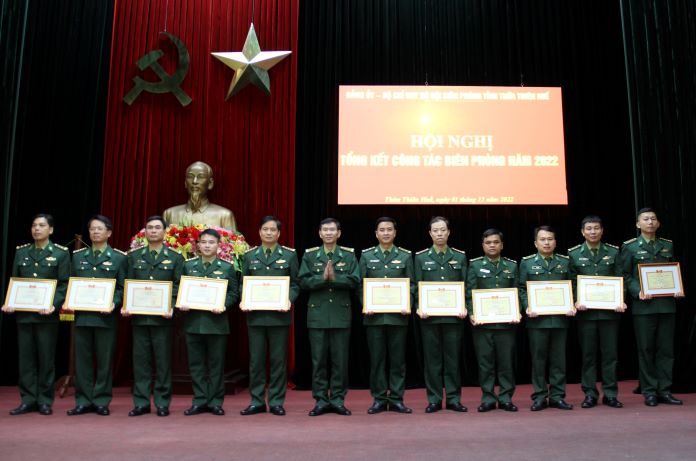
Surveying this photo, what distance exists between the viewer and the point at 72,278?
434 cm

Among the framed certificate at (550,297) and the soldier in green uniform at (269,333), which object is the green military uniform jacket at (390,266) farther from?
the framed certificate at (550,297)

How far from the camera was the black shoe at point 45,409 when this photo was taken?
14.1 feet

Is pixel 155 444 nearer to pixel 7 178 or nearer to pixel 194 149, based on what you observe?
pixel 7 178

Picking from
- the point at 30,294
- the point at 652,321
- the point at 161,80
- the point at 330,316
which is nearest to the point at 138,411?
the point at 30,294

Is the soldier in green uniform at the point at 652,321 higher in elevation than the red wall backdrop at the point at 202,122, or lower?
lower

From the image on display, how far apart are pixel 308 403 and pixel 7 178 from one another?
10.4 ft

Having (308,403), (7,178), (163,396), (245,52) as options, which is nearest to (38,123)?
(7,178)

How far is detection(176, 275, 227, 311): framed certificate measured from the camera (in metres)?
4.30

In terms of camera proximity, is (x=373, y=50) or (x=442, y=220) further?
(x=373, y=50)

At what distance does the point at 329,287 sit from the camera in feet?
14.7

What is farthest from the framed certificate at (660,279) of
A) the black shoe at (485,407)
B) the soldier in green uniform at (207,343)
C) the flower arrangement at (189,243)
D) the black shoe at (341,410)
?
the flower arrangement at (189,243)

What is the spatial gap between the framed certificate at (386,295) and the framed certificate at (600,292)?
1293 millimetres

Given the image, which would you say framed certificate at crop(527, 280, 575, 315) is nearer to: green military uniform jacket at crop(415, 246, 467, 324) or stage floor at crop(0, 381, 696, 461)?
green military uniform jacket at crop(415, 246, 467, 324)

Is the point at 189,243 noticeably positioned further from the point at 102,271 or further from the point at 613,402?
the point at 613,402
